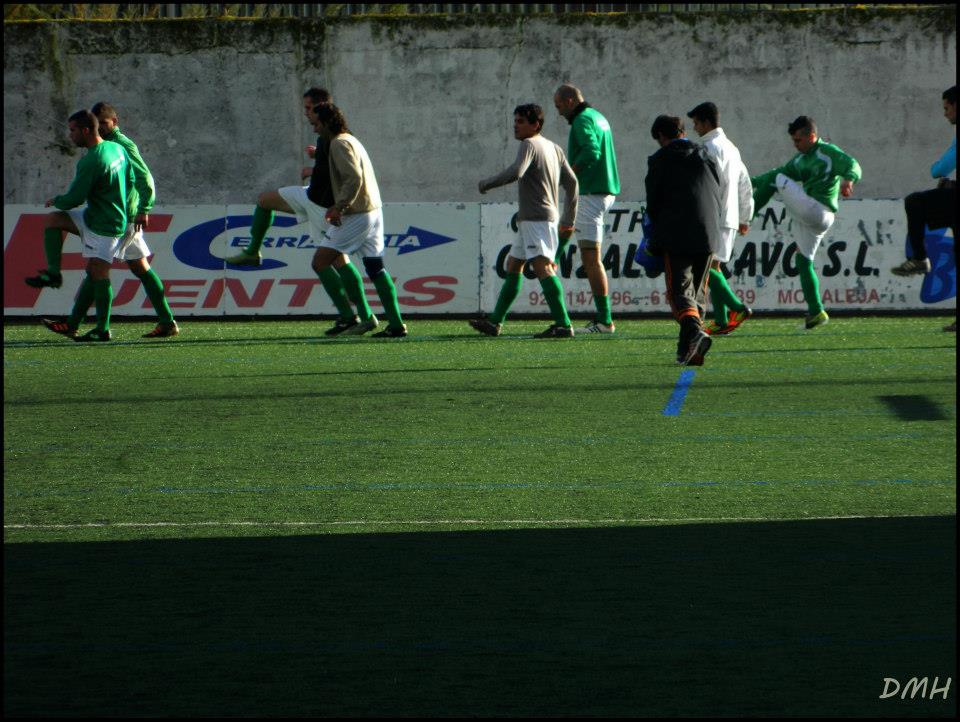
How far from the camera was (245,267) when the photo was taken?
680 inches

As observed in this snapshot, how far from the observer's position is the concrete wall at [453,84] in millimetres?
22250

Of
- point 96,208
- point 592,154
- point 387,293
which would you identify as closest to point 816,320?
point 592,154

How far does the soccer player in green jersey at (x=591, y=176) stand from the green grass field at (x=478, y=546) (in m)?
3.53

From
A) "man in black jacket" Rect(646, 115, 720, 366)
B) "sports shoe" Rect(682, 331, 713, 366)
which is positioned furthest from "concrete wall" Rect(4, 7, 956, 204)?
"sports shoe" Rect(682, 331, 713, 366)

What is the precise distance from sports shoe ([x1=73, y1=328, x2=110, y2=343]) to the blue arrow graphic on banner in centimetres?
454

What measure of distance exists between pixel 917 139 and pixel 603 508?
17.8 meters

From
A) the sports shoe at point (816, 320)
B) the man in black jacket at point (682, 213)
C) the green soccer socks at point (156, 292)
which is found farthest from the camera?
the sports shoe at point (816, 320)

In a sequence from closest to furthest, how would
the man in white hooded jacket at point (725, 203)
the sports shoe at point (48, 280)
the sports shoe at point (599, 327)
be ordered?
the man in white hooded jacket at point (725, 203) < the sports shoe at point (48, 280) < the sports shoe at point (599, 327)

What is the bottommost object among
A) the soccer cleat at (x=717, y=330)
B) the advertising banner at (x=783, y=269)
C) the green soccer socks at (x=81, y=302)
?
the advertising banner at (x=783, y=269)

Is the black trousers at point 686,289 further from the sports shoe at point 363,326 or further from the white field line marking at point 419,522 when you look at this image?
the white field line marking at point 419,522

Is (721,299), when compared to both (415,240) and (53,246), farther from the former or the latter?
(53,246)

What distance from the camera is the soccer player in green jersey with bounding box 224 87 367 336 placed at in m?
13.3

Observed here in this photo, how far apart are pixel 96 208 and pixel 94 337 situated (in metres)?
1.08

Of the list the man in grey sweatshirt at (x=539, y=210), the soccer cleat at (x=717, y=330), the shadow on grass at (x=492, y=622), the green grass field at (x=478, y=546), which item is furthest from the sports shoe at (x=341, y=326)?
the shadow on grass at (x=492, y=622)
